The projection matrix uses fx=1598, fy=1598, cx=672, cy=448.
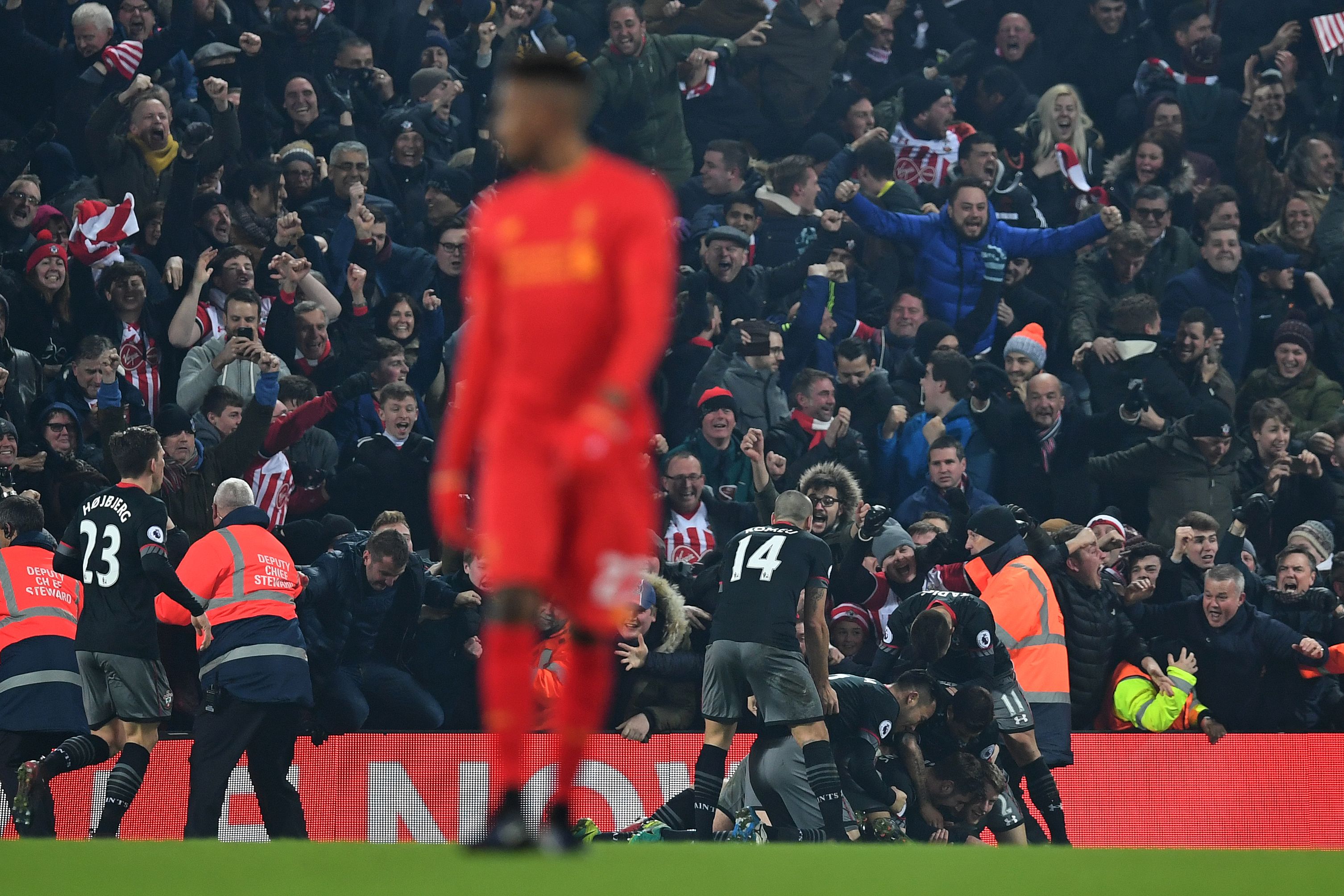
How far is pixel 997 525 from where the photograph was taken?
928 centimetres

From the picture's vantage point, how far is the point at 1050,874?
13.9 feet

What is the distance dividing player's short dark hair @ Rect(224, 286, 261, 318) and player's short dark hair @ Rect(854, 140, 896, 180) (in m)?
4.59

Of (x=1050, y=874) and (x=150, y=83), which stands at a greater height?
(x=150, y=83)

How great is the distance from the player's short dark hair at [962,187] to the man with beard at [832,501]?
2.82m

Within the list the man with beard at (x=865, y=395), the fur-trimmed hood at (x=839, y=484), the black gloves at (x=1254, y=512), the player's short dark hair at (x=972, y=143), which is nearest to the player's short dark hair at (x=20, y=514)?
the fur-trimmed hood at (x=839, y=484)

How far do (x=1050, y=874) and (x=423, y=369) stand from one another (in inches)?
291

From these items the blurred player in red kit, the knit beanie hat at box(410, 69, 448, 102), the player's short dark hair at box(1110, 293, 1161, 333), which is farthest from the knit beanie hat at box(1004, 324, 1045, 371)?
the blurred player in red kit

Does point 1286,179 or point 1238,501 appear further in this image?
point 1286,179

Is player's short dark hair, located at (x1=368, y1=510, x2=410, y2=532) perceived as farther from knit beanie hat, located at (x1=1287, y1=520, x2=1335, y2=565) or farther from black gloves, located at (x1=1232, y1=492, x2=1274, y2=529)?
knit beanie hat, located at (x1=1287, y1=520, x2=1335, y2=565)

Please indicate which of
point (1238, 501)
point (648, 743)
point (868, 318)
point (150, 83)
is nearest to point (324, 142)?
point (150, 83)

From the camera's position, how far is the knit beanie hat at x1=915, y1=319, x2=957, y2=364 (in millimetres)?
11117

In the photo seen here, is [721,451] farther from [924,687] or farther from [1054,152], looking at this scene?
[1054,152]

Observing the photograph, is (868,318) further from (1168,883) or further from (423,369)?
(1168,883)

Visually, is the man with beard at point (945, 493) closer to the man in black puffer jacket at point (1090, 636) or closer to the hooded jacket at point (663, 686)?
the man in black puffer jacket at point (1090, 636)
